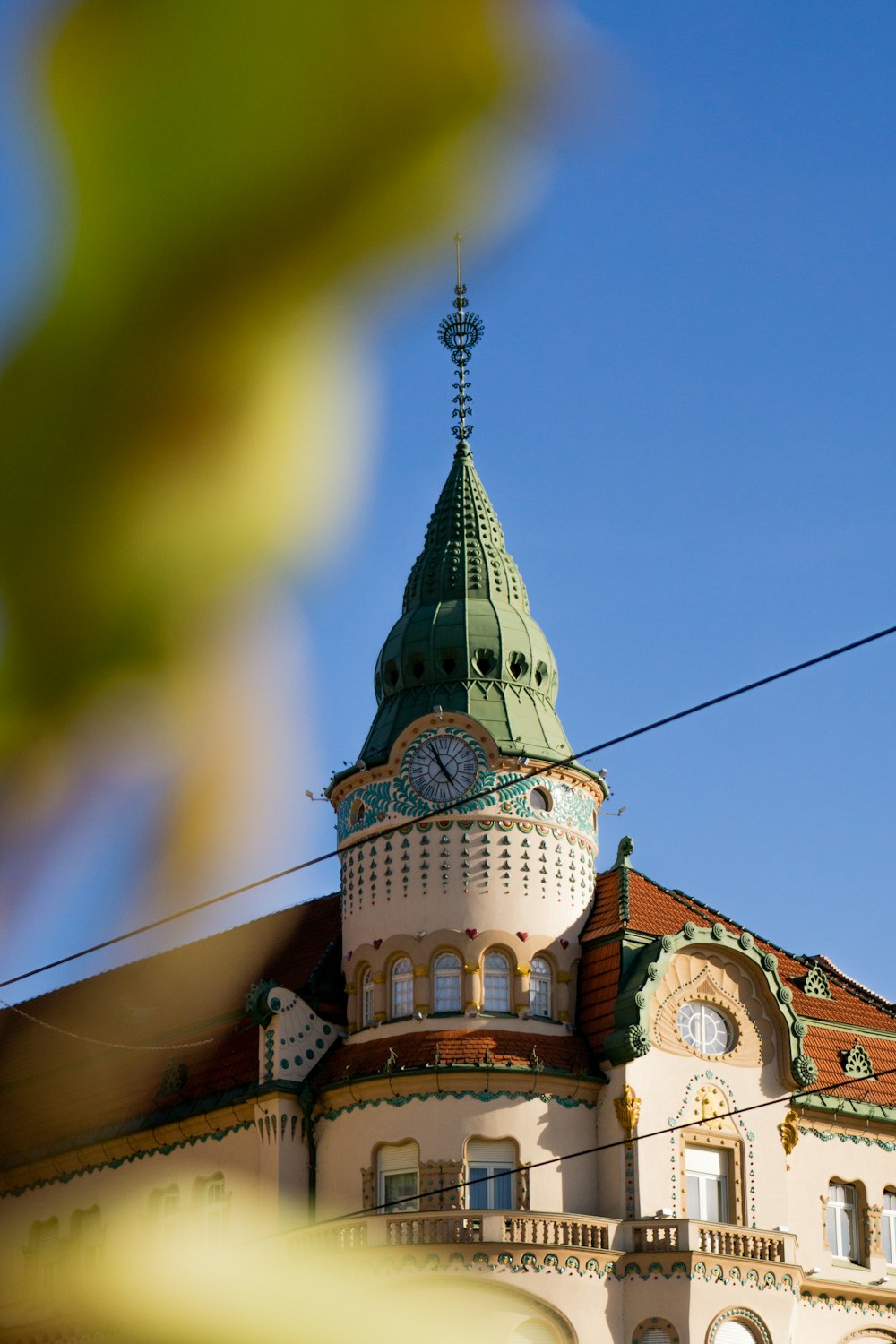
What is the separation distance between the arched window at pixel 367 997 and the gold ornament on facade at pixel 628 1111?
548 cm

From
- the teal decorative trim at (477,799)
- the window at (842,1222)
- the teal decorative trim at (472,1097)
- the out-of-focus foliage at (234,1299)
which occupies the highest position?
the teal decorative trim at (477,799)

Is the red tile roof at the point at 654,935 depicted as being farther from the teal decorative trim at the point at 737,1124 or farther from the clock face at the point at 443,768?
the clock face at the point at 443,768

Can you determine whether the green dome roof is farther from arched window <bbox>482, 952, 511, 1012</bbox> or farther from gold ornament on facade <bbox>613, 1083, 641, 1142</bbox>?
gold ornament on facade <bbox>613, 1083, 641, 1142</bbox>

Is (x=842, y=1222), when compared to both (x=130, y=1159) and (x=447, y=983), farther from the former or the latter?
(x=130, y=1159)

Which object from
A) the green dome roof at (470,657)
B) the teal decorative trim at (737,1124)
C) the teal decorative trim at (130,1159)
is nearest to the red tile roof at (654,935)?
the teal decorative trim at (737,1124)

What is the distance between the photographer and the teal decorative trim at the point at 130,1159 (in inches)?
1494

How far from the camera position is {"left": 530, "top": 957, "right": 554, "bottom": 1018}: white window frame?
36750mm

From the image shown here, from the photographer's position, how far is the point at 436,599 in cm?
4075

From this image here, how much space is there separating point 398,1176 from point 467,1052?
269 cm

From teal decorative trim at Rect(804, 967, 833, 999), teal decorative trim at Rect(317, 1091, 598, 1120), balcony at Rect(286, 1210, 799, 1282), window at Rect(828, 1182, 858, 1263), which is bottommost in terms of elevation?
balcony at Rect(286, 1210, 799, 1282)

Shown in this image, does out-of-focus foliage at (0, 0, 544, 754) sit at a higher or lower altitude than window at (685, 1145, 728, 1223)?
lower

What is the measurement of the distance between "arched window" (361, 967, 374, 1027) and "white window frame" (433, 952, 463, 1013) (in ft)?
5.44

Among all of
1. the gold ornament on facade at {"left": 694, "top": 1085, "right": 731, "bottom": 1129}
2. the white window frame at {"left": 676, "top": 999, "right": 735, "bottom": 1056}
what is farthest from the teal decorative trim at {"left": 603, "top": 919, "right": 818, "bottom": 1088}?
the gold ornament on facade at {"left": 694, "top": 1085, "right": 731, "bottom": 1129}

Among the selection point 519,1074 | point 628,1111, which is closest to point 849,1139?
point 628,1111
